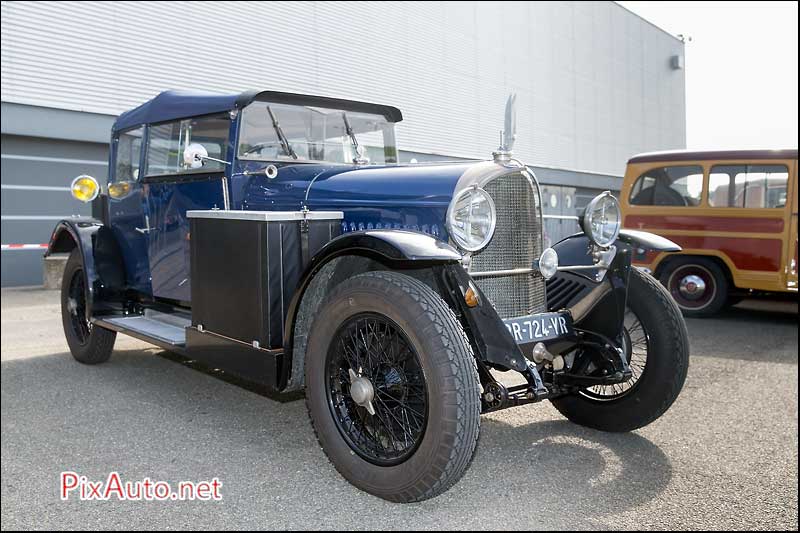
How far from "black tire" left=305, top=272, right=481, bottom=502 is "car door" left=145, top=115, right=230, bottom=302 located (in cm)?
154

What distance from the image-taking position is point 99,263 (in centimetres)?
505

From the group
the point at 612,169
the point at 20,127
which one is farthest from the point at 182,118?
→ the point at 612,169

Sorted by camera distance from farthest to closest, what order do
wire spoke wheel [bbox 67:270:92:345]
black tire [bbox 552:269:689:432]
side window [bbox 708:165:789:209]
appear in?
side window [bbox 708:165:789:209], wire spoke wheel [bbox 67:270:92:345], black tire [bbox 552:269:689:432]

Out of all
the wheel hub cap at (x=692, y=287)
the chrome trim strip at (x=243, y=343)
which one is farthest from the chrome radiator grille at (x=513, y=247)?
the wheel hub cap at (x=692, y=287)

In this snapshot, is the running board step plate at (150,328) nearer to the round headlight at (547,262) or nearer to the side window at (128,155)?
the side window at (128,155)

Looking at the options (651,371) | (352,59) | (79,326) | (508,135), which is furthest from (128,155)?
(352,59)

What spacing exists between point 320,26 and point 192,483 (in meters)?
13.7

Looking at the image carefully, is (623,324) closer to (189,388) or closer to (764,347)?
(189,388)

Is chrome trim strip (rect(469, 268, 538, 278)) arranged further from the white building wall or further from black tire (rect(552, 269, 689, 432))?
the white building wall

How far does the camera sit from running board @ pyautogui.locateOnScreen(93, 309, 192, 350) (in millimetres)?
4129

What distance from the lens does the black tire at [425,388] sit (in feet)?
8.33

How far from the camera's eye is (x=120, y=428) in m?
3.76

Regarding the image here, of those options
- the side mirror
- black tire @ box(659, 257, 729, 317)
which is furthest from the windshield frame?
black tire @ box(659, 257, 729, 317)

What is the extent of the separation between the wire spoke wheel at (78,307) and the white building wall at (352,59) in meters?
6.57
